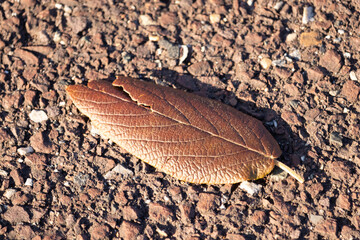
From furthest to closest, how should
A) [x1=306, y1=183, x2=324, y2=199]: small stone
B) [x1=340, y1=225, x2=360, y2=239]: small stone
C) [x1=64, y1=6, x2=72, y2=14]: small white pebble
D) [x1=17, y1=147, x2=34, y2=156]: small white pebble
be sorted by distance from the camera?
1. [x1=64, y1=6, x2=72, y2=14]: small white pebble
2. [x1=17, y1=147, x2=34, y2=156]: small white pebble
3. [x1=306, y1=183, x2=324, y2=199]: small stone
4. [x1=340, y1=225, x2=360, y2=239]: small stone

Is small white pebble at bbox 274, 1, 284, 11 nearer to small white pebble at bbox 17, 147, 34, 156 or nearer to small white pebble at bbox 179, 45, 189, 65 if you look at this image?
small white pebble at bbox 179, 45, 189, 65

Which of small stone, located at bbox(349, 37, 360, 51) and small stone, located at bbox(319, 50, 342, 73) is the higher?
small stone, located at bbox(349, 37, 360, 51)

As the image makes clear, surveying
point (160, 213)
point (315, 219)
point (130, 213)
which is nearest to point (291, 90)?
point (315, 219)

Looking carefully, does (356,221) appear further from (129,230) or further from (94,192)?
(94,192)

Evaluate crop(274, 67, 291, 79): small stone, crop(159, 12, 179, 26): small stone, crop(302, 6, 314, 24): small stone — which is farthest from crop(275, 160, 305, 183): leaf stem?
crop(159, 12, 179, 26): small stone

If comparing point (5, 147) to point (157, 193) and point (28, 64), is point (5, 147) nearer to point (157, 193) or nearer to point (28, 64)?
point (28, 64)

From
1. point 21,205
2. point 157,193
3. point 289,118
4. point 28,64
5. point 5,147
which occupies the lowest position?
point 21,205

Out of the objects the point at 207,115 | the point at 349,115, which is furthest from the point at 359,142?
the point at 207,115

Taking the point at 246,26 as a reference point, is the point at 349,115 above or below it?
below
